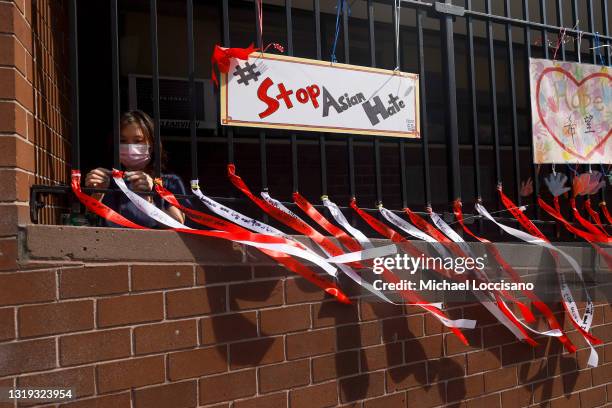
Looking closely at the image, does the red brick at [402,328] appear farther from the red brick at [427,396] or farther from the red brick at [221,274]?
the red brick at [221,274]

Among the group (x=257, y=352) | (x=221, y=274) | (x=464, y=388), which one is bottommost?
(x=464, y=388)

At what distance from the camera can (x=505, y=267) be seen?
10.4 ft

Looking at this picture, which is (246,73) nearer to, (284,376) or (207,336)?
(207,336)

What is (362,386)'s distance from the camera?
2.66 metres

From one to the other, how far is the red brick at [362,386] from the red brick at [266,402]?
313mm

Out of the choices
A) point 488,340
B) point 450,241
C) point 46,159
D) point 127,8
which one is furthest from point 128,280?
point 127,8

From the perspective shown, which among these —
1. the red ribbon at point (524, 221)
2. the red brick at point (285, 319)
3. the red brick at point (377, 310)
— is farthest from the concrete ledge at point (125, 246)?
the red ribbon at point (524, 221)

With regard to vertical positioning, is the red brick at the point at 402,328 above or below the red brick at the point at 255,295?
below

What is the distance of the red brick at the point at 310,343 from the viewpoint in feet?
8.20

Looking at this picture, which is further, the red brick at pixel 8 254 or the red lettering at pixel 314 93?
the red lettering at pixel 314 93

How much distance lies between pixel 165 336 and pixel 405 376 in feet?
4.18

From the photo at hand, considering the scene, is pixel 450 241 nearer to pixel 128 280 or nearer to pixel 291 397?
A: pixel 291 397

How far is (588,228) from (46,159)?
126 inches

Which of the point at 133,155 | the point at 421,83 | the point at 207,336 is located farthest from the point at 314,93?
the point at 207,336
